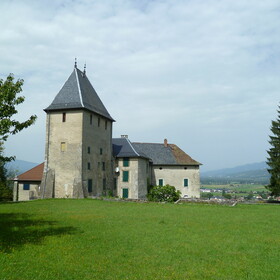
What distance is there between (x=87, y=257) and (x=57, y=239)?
2.67 metres

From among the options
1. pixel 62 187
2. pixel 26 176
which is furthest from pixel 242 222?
pixel 26 176

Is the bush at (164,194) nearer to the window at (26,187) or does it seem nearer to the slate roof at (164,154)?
the slate roof at (164,154)

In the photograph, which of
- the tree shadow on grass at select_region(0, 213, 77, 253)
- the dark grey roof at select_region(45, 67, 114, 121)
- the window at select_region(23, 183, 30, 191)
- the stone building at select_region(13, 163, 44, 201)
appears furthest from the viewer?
the window at select_region(23, 183, 30, 191)

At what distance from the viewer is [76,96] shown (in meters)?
32.8

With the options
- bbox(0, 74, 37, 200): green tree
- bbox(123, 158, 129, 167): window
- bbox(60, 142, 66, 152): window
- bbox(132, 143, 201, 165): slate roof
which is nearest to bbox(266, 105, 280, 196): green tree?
bbox(132, 143, 201, 165): slate roof

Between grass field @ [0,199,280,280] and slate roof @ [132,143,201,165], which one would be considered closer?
grass field @ [0,199,280,280]

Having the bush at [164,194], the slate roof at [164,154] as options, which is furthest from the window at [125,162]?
the bush at [164,194]

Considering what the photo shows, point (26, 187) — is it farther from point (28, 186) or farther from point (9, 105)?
point (9, 105)

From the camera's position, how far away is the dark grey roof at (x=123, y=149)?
3878cm

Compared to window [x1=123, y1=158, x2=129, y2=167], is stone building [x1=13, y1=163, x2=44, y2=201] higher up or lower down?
lower down

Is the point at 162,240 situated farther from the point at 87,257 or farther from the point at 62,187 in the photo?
the point at 62,187

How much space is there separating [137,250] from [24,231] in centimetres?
536

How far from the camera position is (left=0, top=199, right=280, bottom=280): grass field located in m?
7.84

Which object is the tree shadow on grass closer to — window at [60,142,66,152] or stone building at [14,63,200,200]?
stone building at [14,63,200,200]
